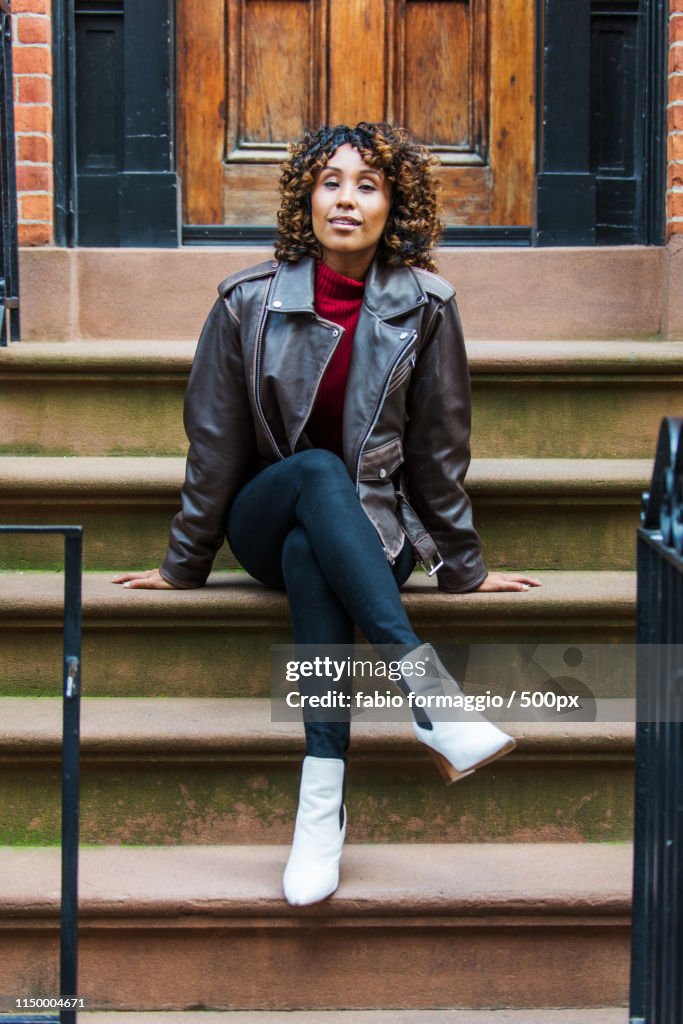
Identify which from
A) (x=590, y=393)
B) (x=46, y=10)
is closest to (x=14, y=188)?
(x=46, y=10)

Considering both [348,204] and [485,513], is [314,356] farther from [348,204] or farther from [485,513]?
[485,513]

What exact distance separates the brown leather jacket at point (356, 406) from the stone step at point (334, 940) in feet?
2.17

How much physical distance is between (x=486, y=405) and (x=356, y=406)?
664 mm

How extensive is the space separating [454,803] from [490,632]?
372 mm

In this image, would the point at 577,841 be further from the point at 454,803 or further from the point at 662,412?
the point at 662,412

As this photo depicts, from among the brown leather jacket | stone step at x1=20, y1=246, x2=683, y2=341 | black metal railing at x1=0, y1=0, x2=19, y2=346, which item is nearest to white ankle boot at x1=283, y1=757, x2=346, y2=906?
the brown leather jacket

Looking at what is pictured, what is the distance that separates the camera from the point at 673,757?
5.70 feet

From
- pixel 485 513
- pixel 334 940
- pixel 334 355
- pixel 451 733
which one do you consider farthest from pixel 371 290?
pixel 334 940

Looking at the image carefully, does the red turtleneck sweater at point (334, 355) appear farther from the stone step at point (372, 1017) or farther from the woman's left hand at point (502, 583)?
the stone step at point (372, 1017)

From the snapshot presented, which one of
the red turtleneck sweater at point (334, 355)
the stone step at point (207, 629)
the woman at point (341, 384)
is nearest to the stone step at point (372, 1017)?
the stone step at point (207, 629)

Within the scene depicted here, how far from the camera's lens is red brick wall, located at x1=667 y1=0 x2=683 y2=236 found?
3363mm

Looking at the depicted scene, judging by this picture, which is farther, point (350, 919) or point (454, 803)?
point (454, 803)

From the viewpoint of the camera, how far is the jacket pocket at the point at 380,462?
243 centimetres

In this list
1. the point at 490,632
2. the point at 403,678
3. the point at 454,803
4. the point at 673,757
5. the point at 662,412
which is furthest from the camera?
the point at 662,412
